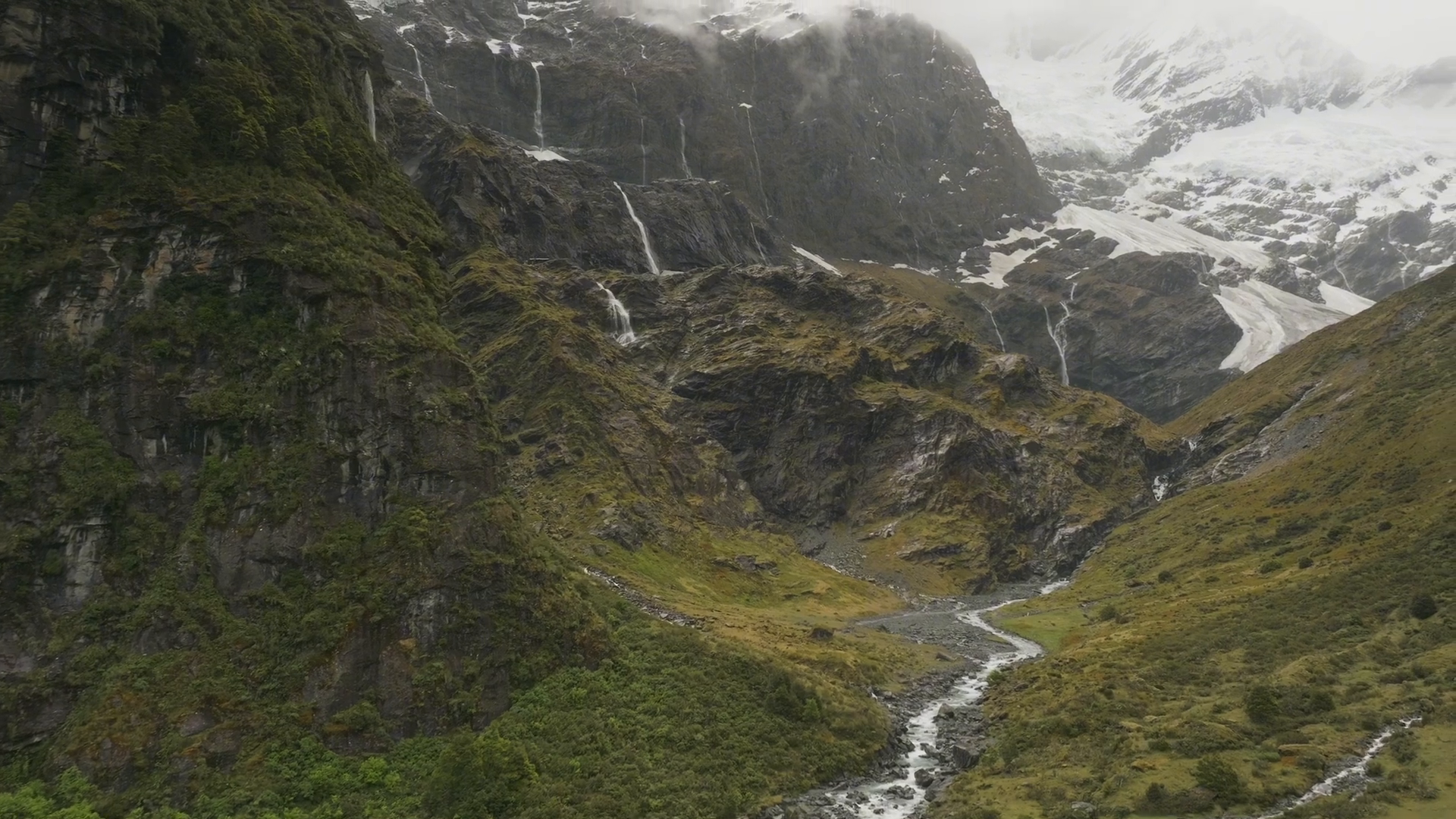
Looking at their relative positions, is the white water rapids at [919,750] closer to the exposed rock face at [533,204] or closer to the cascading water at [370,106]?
the cascading water at [370,106]

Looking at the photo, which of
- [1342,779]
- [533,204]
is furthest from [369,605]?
[533,204]

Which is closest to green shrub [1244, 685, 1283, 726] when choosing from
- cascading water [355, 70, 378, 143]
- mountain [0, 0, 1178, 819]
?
mountain [0, 0, 1178, 819]

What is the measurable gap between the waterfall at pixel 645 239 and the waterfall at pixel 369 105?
92.3m

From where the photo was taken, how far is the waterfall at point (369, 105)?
77.1m

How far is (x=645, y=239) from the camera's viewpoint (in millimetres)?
182125

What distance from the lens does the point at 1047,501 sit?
5418 inches

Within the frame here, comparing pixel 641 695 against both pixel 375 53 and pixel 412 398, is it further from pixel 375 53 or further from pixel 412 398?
pixel 375 53

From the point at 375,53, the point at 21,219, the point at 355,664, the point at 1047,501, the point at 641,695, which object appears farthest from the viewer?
the point at 1047,501

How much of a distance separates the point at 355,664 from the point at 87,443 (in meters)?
17.4

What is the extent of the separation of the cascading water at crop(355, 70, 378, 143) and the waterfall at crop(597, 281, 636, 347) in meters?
61.4

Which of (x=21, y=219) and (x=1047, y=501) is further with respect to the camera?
(x=1047, y=501)

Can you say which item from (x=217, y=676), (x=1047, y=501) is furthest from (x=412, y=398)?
(x=1047, y=501)

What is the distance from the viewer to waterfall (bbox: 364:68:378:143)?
77062mm

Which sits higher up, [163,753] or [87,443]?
[87,443]
